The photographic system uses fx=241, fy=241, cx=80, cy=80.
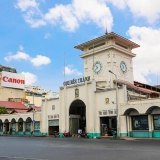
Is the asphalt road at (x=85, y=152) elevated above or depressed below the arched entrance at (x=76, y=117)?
below

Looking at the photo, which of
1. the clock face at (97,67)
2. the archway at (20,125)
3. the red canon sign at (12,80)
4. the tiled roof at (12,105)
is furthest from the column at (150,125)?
the red canon sign at (12,80)

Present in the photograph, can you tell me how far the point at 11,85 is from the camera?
97.5 meters

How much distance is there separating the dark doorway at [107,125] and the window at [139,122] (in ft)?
15.3

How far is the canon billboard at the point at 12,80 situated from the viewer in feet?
314

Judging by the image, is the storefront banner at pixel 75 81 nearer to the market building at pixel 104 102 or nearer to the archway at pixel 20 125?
the market building at pixel 104 102

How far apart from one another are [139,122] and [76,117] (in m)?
14.4

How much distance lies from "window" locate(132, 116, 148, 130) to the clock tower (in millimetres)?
13108

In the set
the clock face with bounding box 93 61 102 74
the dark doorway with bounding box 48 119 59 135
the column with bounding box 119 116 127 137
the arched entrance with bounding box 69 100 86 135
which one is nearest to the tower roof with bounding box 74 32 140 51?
the clock face with bounding box 93 61 102 74

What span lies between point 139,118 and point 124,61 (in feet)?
63.7

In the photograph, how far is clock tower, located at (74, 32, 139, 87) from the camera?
46375mm

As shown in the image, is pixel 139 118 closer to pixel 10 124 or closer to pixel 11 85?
pixel 10 124

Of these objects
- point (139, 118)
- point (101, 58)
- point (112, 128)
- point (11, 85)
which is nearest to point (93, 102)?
point (112, 128)

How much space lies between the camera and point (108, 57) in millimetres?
46844

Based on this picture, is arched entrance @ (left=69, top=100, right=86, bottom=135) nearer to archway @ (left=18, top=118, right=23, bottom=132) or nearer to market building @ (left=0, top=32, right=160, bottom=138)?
market building @ (left=0, top=32, right=160, bottom=138)
